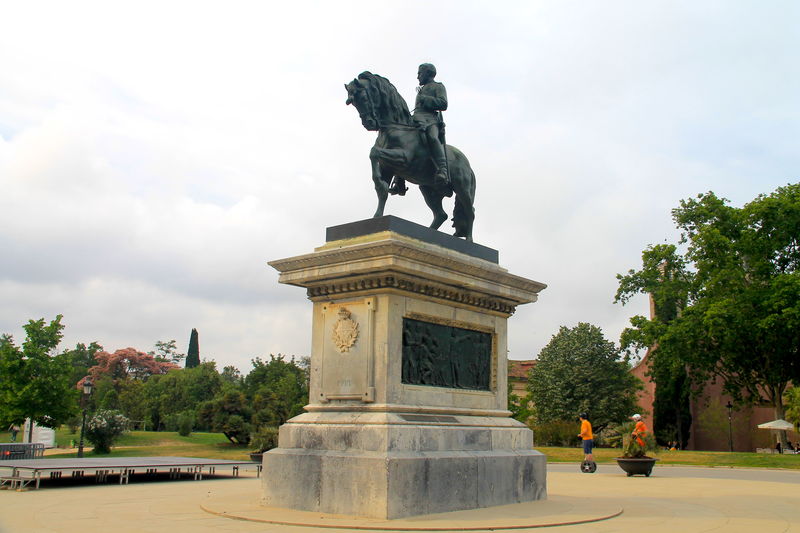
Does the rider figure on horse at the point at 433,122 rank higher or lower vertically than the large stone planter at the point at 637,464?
higher

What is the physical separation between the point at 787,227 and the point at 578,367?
18.4 meters

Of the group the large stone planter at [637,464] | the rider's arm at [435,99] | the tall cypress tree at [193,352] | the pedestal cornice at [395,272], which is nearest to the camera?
the pedestal cornice at [395,272]

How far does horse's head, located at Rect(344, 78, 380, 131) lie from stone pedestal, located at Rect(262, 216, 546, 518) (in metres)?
1.74

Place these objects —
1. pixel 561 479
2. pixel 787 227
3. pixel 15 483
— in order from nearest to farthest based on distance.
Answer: pixel 15 483 < pixel 561 479 < pixel 787 227

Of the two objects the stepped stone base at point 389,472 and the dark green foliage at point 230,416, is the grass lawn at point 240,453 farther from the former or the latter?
the stepped stone base at point 389,472

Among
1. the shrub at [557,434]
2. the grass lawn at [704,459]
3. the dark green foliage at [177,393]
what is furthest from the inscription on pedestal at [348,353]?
the dark green foliage at [177,393]

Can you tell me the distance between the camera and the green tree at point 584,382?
161ft

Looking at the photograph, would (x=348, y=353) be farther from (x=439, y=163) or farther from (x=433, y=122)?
(x=433, y=122)

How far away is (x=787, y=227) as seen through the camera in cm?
3547

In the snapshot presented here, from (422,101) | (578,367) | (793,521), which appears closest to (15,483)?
(422,101)

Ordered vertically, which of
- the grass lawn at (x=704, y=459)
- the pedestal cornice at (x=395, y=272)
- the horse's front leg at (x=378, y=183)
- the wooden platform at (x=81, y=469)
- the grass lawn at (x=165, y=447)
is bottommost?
the grass lawn at (x=165, y=447)

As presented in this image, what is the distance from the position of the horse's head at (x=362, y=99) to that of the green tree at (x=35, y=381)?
975 inches

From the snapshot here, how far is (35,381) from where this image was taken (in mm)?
30719

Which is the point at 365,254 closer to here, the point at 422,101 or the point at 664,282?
the point at 422,101
